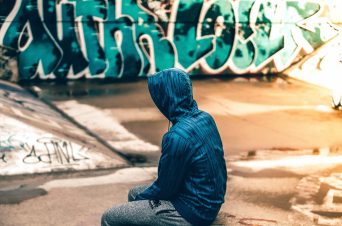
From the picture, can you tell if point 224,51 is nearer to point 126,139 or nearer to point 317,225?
point 126,139

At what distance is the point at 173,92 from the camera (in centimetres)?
345

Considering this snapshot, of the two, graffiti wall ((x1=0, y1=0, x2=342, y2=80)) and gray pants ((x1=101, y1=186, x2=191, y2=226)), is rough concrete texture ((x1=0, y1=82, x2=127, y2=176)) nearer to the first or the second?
gray pants ((x1=101, y1=186, x2=191, y2=226))

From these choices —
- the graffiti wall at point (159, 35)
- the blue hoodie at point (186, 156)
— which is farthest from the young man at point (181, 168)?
the graffiti wall at point (159, 35)

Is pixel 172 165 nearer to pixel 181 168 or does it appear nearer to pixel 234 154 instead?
pixel 181 168

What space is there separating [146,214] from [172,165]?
1.63ft

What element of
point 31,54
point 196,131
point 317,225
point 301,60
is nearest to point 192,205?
point 196,131

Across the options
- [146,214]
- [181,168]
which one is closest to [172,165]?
[181,168]

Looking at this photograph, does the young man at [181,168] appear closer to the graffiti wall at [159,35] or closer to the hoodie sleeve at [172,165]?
the hoodie sleeve at [172,165]

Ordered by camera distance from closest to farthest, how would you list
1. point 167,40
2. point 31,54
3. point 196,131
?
point 196,131
point 31,54
point 167,40

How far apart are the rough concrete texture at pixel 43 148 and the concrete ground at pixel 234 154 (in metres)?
0.23

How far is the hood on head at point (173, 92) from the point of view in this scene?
345 centimetres

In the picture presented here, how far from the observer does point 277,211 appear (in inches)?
209

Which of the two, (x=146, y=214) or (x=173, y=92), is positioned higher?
(x=173, y=92)

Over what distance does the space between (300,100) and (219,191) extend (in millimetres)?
8037
